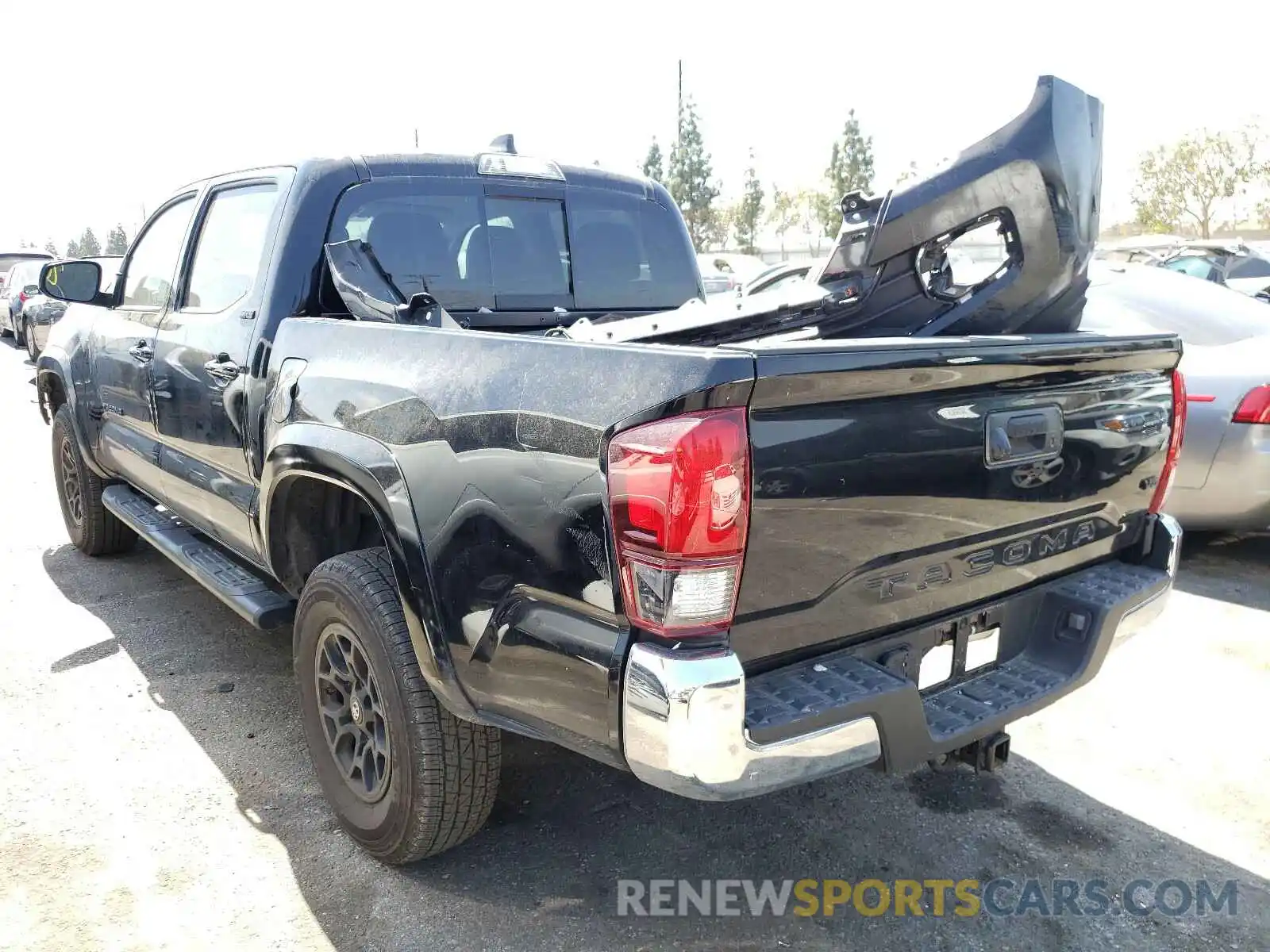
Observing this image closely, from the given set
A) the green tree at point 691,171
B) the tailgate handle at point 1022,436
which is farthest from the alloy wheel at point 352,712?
the green tree at point 691,171

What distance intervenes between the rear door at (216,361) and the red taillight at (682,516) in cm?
181

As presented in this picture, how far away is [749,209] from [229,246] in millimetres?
59962

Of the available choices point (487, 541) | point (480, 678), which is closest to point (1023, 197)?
point (487, 541)

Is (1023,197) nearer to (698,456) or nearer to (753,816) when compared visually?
(698,456)

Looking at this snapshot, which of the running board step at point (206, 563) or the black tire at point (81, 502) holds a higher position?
the running board step at point (206, 563)

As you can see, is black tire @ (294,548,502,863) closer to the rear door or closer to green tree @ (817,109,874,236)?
the rear door

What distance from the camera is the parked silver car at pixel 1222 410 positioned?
4820 mm

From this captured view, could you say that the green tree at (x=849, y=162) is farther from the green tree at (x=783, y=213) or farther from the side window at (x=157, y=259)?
the side window at (x=157, y=259)

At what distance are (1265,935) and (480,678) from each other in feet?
6.81

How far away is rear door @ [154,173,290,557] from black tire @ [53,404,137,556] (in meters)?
1.51

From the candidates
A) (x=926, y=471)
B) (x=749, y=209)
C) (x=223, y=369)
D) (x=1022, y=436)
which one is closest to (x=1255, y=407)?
(x=1022, y=436)

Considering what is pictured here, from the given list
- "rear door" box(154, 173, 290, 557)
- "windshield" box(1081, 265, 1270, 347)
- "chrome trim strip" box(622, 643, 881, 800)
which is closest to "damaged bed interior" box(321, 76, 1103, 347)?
"rear door" box(154, 173, 290, 557)

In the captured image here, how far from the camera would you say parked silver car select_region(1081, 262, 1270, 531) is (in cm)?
482

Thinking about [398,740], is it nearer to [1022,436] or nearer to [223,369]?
[223,369]
